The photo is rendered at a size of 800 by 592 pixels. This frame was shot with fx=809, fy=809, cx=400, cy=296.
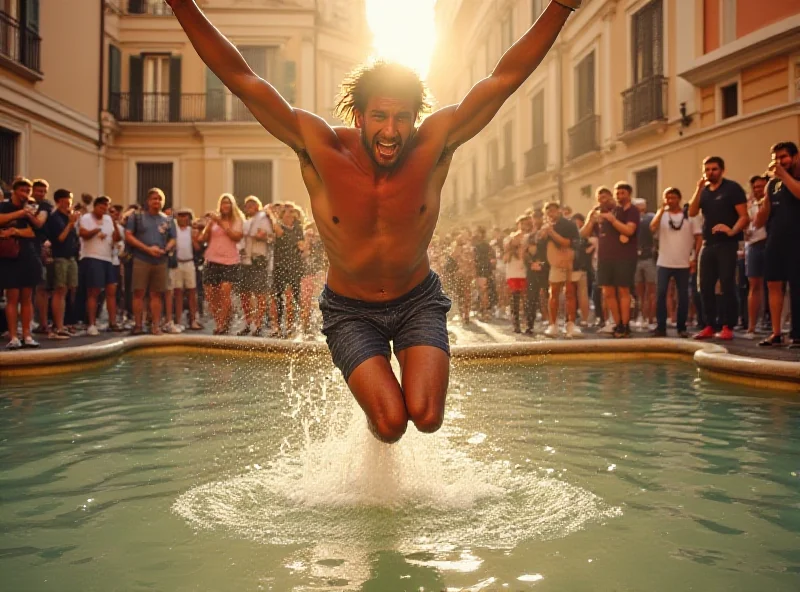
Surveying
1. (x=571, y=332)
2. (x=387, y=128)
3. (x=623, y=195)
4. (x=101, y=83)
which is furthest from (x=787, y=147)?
(x=101, y=83)

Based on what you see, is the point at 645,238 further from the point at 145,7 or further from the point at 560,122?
the point at 145,7

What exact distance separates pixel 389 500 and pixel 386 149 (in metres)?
1.61

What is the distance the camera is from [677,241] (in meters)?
10.4

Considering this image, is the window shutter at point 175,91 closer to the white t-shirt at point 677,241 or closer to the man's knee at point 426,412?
the white t-shirt at point 677,241

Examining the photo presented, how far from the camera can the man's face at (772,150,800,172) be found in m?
8.70

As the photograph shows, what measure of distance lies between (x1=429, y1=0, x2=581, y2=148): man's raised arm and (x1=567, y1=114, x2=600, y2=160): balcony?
18.9 metres

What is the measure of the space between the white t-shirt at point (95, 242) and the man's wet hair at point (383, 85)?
8.01 meters

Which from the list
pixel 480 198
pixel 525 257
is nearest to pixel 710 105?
pixel 525 257

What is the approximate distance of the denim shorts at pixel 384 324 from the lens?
3941 millimetres

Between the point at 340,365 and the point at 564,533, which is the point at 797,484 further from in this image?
the point at 340,365

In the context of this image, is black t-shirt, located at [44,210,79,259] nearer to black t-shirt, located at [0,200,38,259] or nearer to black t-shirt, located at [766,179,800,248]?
black t-shirt, located at [0,200,38,259]

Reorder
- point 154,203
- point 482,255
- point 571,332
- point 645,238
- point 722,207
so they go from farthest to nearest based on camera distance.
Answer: point 482,255 < point 645,238 < point 154,203 < point 571,332 < point 722,207

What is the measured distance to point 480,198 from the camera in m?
37.3

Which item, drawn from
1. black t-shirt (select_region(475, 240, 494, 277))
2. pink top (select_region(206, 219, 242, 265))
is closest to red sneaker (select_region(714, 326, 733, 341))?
black t-shirt (select_region(475, 240, 494, 277))
